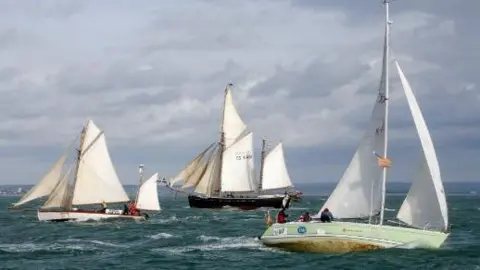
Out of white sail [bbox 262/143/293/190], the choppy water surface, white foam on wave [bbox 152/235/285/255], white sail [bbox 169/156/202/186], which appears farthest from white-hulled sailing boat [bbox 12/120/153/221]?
white sail [bbox 262/143/293/190]

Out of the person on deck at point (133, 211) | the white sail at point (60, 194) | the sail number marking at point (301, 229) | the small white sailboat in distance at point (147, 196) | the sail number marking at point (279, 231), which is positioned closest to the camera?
the sail number marking at point (301, 229)

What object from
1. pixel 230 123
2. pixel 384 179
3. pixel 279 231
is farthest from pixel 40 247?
pixel 230 123

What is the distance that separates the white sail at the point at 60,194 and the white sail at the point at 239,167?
149 feet

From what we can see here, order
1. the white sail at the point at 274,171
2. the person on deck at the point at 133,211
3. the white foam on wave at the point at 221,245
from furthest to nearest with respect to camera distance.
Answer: the white sail at the point at 274,171 → the person on deck at the point at 133,211 → the white foam on wave at the point at 221,245

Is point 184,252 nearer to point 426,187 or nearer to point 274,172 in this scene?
point 426,187

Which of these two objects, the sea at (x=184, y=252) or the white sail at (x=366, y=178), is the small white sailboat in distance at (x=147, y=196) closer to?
the sea at (x=184, y=252)

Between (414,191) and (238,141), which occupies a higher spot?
(238,141)

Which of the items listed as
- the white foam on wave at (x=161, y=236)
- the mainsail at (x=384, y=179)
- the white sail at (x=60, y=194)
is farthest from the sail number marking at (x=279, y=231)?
the white sail at (x=60, y=194)

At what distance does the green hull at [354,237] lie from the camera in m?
47.8

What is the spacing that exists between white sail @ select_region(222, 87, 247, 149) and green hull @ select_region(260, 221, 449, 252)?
265ft

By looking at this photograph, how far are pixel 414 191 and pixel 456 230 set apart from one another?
100 ft

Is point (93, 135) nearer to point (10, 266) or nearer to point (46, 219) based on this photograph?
A: point (46, 219)

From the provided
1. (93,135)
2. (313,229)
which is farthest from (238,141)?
(313,229)

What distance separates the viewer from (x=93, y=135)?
88750 mm
